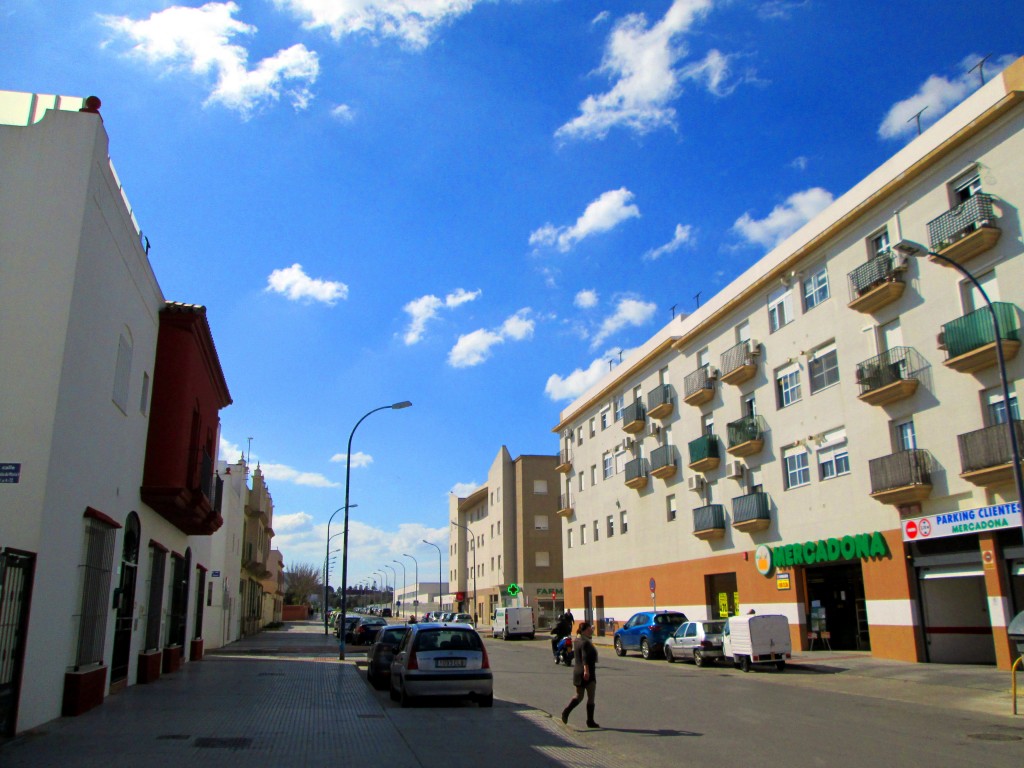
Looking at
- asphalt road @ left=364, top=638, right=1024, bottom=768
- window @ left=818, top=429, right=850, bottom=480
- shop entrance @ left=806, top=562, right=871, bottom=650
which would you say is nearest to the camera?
asphalt road @ left=364, top=638, right=1024, bottom=768

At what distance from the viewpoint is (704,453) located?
114 ft

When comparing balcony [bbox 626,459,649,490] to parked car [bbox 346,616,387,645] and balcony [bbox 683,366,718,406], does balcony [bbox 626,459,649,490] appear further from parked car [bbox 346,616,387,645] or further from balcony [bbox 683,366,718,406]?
parked car [bbox 346,616,387,645]

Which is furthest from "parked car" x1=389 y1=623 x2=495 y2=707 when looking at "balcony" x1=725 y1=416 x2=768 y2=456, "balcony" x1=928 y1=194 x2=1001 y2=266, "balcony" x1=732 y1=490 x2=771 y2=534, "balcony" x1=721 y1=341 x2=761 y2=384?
"balcony" x1=721 y1=341 x2=761 y2=384

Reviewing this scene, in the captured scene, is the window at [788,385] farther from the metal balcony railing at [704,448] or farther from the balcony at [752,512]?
the metal balcony railing at [704,448]

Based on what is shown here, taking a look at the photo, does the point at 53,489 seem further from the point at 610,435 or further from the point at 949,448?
the point at 610,435

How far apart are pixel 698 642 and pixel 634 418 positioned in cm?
1723

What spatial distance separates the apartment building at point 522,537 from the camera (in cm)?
6850

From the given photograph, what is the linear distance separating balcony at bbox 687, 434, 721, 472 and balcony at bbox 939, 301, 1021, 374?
44.5 ft

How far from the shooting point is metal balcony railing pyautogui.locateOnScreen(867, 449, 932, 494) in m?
22.6

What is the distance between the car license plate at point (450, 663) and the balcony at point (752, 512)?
61.6 ft

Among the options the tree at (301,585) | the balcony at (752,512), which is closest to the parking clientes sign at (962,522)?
the balcony at (752,512)

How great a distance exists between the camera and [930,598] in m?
23.5

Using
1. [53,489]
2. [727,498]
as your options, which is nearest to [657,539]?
[727,498]

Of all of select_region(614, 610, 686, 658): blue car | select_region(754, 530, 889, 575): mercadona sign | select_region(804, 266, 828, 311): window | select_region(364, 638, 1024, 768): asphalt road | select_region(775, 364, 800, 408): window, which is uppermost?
select_region(804, 266, 828, 311): window
